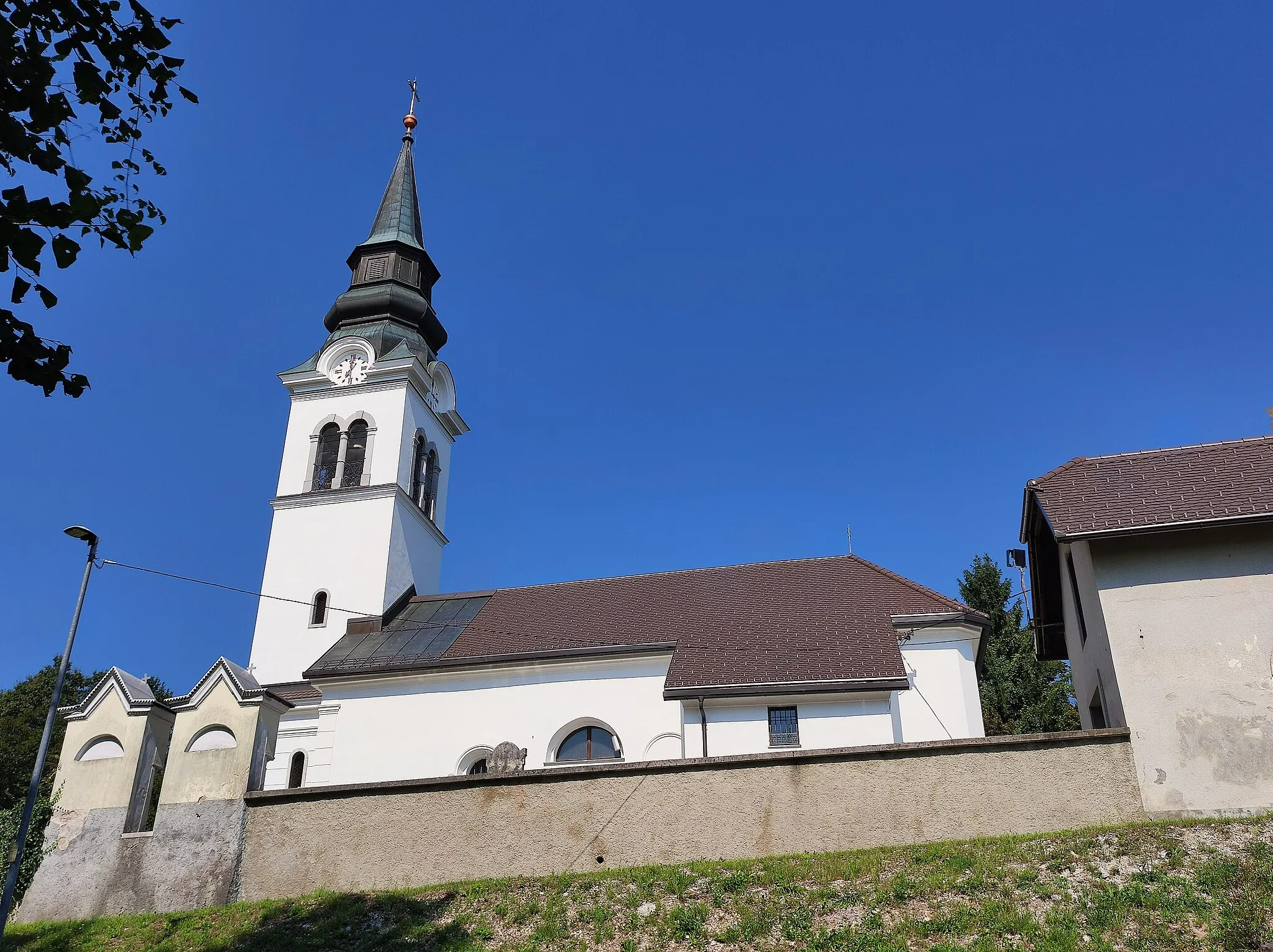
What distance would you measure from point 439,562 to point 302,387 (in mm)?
7074

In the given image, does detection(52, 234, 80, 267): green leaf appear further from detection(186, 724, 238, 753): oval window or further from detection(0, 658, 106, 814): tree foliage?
detection(0, 658, 106, 814): tree foliage

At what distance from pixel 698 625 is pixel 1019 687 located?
1364 centimetres

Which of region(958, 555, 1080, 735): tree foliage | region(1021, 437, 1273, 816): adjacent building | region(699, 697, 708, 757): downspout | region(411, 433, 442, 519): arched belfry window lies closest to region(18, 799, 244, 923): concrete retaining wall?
region(699, 697, 708, 757): downspout

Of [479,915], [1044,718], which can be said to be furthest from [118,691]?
[1044,718]

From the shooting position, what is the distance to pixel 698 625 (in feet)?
77.6

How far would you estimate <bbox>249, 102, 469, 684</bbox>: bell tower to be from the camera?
1130 inches

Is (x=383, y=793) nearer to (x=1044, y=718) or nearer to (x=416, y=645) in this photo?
(x=416, y=645)

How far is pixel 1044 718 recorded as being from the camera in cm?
3069

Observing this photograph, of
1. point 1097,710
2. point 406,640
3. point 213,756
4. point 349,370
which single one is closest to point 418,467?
point 349,370

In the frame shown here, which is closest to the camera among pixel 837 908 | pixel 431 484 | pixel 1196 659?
pixel 837 908

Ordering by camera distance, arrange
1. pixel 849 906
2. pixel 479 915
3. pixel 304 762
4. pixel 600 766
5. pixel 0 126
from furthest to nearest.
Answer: pixel 304 762 < pixel 600 766 < pixel 479 915 < pixel 849 906 < pixel 0 126

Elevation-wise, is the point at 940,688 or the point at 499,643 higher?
the point at 499,643

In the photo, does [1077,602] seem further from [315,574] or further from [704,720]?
[315,574]

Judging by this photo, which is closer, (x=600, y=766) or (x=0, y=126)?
(x=0, y=126)
